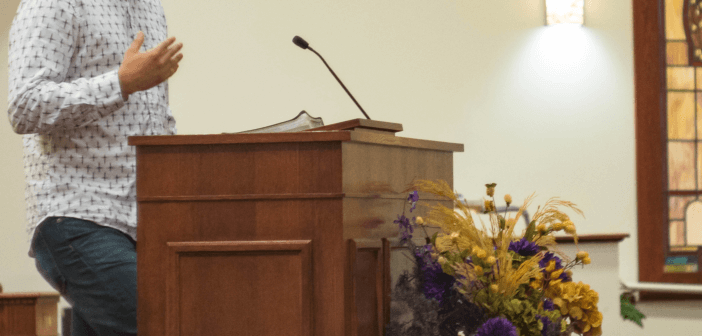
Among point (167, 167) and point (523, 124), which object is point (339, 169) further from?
point (523, 124)

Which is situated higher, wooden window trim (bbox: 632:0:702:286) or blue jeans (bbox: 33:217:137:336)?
wooden window trim (bbox: 632:0:702:286)

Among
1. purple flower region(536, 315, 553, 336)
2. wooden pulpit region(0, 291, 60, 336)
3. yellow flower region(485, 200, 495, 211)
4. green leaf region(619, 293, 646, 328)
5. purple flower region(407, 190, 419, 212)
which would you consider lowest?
green leaf region(619, 293, 646, 328)

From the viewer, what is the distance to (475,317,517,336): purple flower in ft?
4.04

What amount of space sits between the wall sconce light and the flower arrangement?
307 cm

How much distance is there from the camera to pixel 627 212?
416 centimetres

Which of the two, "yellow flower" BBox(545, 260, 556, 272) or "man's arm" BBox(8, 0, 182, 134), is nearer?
"man's arm" BBox(8, 0, 182, 134)

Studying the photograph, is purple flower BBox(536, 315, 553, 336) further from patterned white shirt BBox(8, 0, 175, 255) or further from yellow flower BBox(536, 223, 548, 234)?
patterned white shirt BBox(8, 0, 175, 255)

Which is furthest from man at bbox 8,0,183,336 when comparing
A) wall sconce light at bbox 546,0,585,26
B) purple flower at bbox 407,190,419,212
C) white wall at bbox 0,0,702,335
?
wall sconce light at bbox 546,0,585,26

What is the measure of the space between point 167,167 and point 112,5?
54 centimetres

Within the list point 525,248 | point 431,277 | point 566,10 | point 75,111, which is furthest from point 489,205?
point 566,10

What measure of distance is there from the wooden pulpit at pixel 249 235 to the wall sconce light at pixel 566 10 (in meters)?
3.40

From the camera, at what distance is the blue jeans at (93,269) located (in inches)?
50.2

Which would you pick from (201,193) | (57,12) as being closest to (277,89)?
(57,12)

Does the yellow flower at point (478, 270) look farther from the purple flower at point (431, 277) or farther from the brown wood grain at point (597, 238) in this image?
the brown wood grain at point (597, 238)
